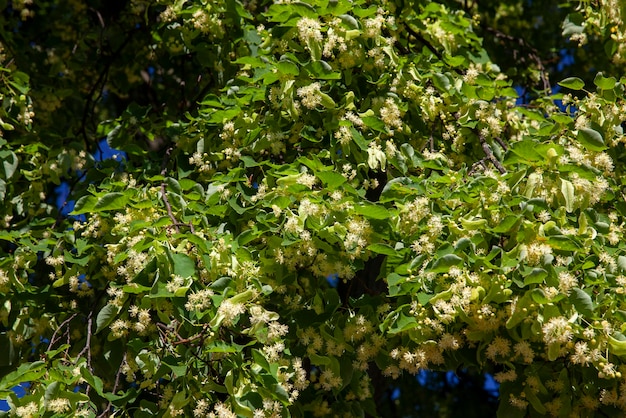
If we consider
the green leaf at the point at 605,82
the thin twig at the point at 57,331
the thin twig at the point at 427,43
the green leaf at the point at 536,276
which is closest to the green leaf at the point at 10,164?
the thin twig at the point at 57,331

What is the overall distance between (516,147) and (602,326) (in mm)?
552

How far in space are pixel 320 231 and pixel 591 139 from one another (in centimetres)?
87

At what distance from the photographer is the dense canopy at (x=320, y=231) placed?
2262mm

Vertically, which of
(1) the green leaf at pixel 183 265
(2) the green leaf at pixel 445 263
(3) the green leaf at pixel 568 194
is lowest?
(2) the green leaf at pixel 445 263

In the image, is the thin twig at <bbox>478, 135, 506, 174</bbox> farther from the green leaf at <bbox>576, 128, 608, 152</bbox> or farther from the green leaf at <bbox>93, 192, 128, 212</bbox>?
the green leaf at <bbox>93, 192, 128, 212</bbox>

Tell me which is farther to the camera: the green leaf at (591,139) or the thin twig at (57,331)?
the thin twig at (57,331)

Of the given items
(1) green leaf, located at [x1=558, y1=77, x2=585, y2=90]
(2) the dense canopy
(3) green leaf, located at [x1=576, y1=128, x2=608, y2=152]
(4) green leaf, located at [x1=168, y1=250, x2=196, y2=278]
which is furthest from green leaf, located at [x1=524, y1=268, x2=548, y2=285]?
(4) green leaf, located at [x1=168, y1=250, x2=196, y2=278]

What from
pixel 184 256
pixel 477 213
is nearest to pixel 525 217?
pixel 477 213

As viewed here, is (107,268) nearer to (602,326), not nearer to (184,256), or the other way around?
(184,256)

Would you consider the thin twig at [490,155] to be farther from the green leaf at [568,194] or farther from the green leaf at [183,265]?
the green leaf at [183,265]

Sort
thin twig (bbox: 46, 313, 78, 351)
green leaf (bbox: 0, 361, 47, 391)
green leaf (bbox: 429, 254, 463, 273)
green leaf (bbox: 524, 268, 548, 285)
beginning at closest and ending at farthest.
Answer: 1. green leaf (bbox: 524, 268, 548, 285)
2. green leaf (bbox: 429, 254, 463, 273)
3. green leaf (bbox: 0, 361, 47, 391)
4. thin twig (bbox: 46, 313, 78, 351)

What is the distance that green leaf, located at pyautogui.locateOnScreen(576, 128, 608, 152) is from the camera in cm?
247

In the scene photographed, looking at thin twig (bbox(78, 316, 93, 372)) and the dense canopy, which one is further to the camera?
thin twig (bbox(78, 316, 93, 372))

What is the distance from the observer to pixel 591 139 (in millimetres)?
2479
